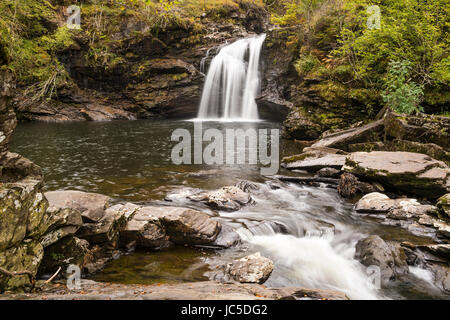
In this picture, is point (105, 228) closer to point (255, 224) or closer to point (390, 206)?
point (255, 224)

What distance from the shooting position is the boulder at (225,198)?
704cm

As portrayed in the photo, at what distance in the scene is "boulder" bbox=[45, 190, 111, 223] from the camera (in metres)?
4.86

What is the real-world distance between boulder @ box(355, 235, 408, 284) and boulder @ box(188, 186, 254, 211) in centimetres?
300

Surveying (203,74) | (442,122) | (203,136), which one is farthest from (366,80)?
(203,74)

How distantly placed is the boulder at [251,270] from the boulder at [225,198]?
8.68 feet

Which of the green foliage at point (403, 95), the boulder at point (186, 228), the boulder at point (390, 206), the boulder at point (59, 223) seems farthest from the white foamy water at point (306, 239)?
the green foliage at point (403, 95)

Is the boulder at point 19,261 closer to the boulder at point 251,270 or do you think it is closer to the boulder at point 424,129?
the boulder at point 251,270

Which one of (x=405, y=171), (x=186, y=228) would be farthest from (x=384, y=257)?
(x=405, y=171)

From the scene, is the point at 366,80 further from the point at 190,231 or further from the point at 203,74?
the point at 203,74

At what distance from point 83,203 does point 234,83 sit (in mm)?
22836

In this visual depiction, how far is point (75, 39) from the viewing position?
26891 mm

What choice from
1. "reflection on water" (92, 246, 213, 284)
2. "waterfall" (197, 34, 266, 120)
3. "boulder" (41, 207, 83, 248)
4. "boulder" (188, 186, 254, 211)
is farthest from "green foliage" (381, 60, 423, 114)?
"waterfall" (197, 34, 266, 120)

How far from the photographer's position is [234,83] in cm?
2612

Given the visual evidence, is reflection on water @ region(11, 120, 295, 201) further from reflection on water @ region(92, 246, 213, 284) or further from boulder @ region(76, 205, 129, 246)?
reflection on water @ region(92, 246, 213, 284)
